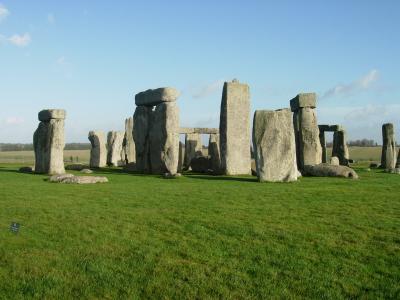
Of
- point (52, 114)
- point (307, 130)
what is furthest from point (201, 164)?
point (52, 114)

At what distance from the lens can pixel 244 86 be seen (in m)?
18.5

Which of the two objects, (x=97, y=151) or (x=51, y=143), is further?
(x=97, y=151)

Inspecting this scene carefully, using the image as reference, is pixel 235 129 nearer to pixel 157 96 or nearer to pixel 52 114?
pixel 157 96

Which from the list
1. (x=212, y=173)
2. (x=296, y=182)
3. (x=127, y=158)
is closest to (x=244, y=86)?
(x=212, y=173)

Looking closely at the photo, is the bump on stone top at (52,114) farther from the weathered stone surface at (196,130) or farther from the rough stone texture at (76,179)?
the weathered stone surface at (196,130)

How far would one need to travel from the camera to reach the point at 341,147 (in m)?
26.2

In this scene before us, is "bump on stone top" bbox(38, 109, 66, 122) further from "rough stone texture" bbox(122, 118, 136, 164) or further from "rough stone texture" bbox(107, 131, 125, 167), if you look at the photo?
"rough stone texture" bbox(107, 131, 125, 167)

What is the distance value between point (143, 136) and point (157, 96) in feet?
7.05

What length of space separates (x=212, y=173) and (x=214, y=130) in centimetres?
847

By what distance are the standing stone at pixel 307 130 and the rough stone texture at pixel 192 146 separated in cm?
781

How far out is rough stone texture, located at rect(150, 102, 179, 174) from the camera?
18203 mm

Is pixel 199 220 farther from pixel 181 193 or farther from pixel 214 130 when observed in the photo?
pixel 214 130

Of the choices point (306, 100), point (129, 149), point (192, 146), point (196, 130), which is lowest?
point (129, 149)

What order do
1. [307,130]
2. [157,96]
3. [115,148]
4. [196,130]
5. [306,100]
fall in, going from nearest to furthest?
[157,96] < [307,130] < [306,100] < [196,130] < [115,148]
